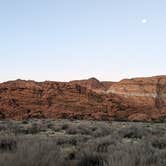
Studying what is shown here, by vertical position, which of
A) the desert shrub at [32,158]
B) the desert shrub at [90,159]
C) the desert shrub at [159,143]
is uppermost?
the desert shrub at [32,158]

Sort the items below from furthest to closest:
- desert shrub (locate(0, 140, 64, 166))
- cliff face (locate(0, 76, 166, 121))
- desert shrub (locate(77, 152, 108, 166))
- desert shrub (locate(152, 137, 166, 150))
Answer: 1. cliff face (locate(0, 76, 166, 121))
2. desert shrub (locate(152, 137, 166, 150))
3. desert shrub (locate(77, 152, 108, 166))
4. desert shrub (locate(0, 140, 64, 166))

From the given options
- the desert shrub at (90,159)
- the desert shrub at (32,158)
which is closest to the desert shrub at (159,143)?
the desert shrub at (90,159)

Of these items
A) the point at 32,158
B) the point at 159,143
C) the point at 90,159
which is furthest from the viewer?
the point at 159,143

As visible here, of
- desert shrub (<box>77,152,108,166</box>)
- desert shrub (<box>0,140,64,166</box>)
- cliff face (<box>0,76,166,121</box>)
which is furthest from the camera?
cliff face (<box>0,76,166,121</box>)

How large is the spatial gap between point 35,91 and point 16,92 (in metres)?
3.05

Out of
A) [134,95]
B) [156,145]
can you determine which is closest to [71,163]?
[156,145]

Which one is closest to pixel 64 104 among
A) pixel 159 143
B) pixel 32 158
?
pixel 159 143

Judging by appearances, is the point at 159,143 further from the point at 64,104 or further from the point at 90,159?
the point at 64,104

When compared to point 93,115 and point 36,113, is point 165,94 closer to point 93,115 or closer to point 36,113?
point 93,115

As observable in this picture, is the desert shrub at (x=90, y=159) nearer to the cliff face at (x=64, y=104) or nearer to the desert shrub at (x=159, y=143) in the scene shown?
the desert shrub at (x=159, y=143)

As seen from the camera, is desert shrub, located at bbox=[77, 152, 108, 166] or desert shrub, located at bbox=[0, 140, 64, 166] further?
desert shrub, located at bbox=[77, 152, 108, 166]

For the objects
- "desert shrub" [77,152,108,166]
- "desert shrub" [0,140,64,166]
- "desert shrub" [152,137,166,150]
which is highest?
"desert shrub" [0,140,64,166]

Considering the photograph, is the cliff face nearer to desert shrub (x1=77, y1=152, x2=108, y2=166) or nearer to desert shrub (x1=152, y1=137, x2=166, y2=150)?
desert shrub (x1=152, y1=137, x2=166, y2=150)

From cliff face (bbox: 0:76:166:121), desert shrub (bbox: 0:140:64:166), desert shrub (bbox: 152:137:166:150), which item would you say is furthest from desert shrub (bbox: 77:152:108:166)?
cliff face (bbox: 0:76:166:121)
